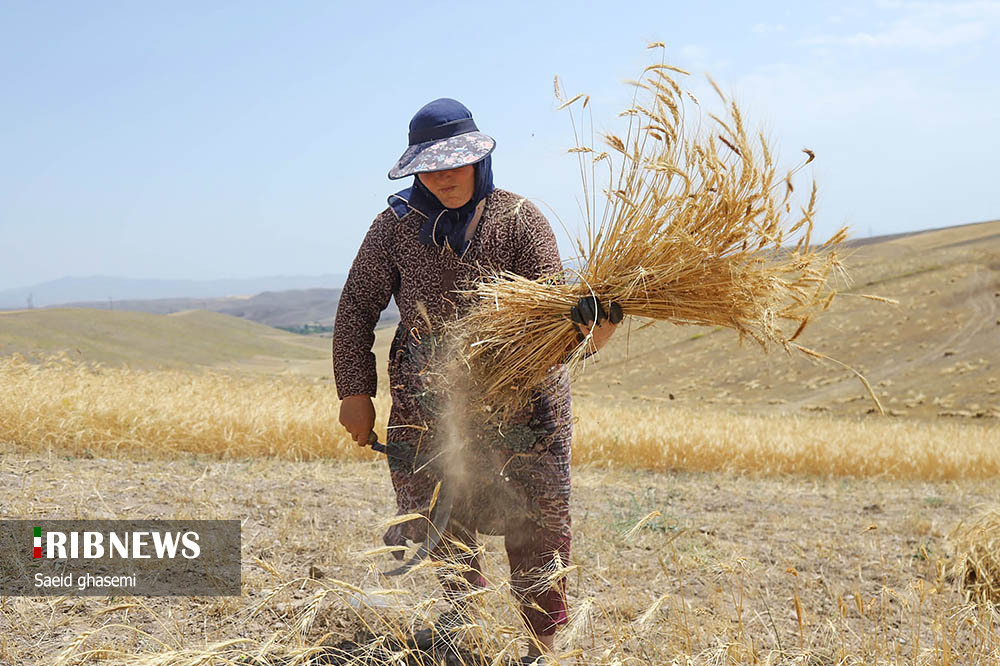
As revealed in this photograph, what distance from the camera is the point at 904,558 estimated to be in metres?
4.08

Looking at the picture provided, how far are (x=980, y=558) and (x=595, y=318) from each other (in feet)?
8.95

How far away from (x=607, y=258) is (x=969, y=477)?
6721 mm

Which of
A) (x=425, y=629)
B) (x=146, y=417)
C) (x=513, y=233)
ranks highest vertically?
(x=513, y=233)

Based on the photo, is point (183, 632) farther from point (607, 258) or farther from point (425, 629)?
point (607, 258)

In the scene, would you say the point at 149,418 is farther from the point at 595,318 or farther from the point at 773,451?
the point at 773,451

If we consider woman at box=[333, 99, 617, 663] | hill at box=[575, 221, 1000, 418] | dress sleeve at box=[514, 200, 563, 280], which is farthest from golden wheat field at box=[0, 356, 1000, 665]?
hill at box=[575, 221, 1000, 418]

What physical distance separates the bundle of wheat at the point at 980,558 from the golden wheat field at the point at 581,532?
0.02 metres

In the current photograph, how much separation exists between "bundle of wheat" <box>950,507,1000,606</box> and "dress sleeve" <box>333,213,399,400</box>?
106 inches

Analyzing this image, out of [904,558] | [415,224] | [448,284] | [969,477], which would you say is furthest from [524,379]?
[969,477]

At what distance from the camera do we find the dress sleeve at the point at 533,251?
2447mm

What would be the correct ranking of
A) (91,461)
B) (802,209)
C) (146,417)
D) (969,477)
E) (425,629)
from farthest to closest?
1. (969,477)
2. (146,417)
3. (91,461)
4. (425,629)
5. (802,209)

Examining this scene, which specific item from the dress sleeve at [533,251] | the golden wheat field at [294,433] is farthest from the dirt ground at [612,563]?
the dress sleeve at [533,251]

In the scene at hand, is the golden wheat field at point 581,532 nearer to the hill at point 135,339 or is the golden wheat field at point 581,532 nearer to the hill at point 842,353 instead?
the hill at point 842,353

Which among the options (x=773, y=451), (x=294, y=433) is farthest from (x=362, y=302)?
(x=773, y=451)
